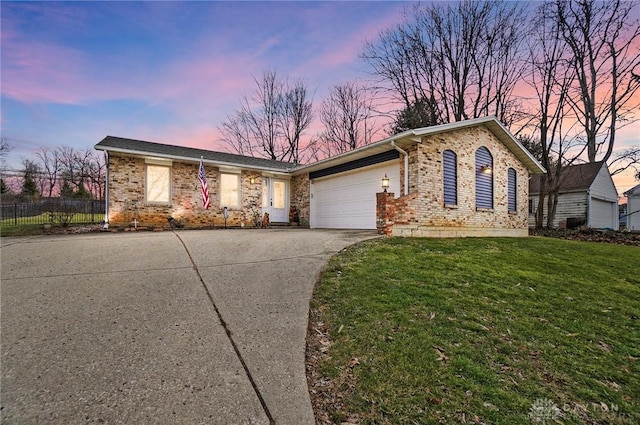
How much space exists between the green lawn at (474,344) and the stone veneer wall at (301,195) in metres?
8.37

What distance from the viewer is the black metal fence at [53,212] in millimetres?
10609

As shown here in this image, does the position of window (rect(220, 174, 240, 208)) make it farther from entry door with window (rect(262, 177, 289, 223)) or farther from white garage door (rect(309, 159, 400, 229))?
white garage door (rect(309, 159, 400, 229))

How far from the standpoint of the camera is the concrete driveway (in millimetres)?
1974

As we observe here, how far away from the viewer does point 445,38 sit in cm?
1672

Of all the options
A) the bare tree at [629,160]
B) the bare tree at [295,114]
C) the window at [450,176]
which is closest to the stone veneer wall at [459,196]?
the window at [450,176]

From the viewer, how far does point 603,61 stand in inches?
568

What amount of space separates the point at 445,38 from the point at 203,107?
14172 mm

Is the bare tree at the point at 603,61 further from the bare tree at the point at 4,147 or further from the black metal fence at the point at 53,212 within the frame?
the bare tree at the point at 4,147

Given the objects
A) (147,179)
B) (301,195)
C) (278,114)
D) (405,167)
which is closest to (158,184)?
(147,179)

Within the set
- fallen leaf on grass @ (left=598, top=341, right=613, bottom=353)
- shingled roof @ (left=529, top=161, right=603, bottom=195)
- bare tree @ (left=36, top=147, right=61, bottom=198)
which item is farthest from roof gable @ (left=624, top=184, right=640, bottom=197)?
bare tree @ (left=36, top=147, right=61, bottom=198)

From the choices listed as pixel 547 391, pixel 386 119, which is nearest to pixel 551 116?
pixel 386 119

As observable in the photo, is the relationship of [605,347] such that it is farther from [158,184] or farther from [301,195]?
[158,184]

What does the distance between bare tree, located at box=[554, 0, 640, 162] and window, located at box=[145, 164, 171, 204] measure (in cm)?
1977

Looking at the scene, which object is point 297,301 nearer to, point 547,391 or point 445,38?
point 547,391
